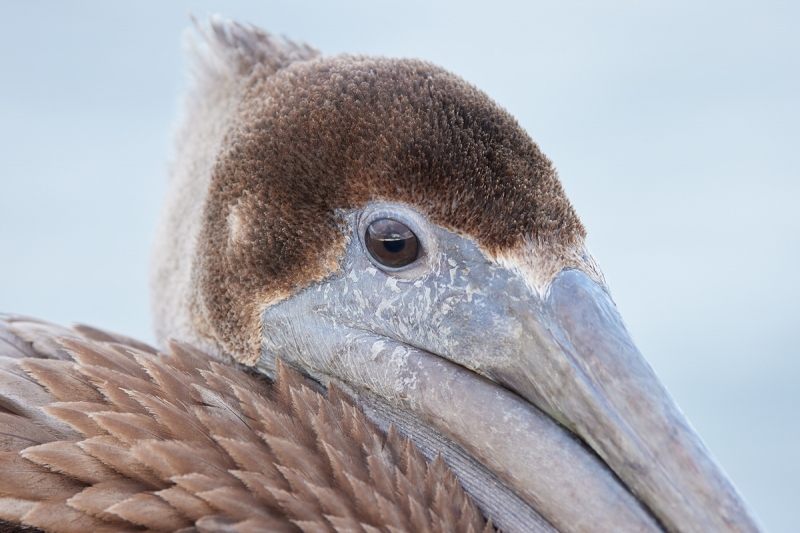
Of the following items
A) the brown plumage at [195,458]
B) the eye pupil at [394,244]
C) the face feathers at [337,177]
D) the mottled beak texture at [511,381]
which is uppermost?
the face feathers at [337,177]

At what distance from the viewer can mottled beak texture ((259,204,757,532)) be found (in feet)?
5.73

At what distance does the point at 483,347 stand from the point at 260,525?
666 mm

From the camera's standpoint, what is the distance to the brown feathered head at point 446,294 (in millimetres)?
1790

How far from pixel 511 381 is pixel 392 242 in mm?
462

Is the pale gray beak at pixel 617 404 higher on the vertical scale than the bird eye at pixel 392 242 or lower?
lower

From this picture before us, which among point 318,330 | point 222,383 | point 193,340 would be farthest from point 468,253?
point 193,340

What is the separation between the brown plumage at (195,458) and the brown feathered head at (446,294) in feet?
0.45

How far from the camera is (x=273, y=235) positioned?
2.14 m

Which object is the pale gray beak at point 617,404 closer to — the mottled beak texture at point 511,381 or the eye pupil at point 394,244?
the mottled beak texture at point 511,381

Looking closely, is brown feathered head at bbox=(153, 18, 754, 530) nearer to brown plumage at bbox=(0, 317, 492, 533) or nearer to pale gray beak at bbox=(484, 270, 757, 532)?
pale gray beak at bbox=(484, 270, 757, 532)

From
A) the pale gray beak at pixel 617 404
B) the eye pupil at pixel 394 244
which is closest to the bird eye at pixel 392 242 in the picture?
the eye pupil at pixel 394 244

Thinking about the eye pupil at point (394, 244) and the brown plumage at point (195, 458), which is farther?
the eye pupil at point (394, 244)

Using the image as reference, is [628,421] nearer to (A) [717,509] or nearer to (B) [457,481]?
(A) [717,509]

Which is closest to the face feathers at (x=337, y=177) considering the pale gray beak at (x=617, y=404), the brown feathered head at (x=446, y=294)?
the brown feathered head at (x=446, y=294)
